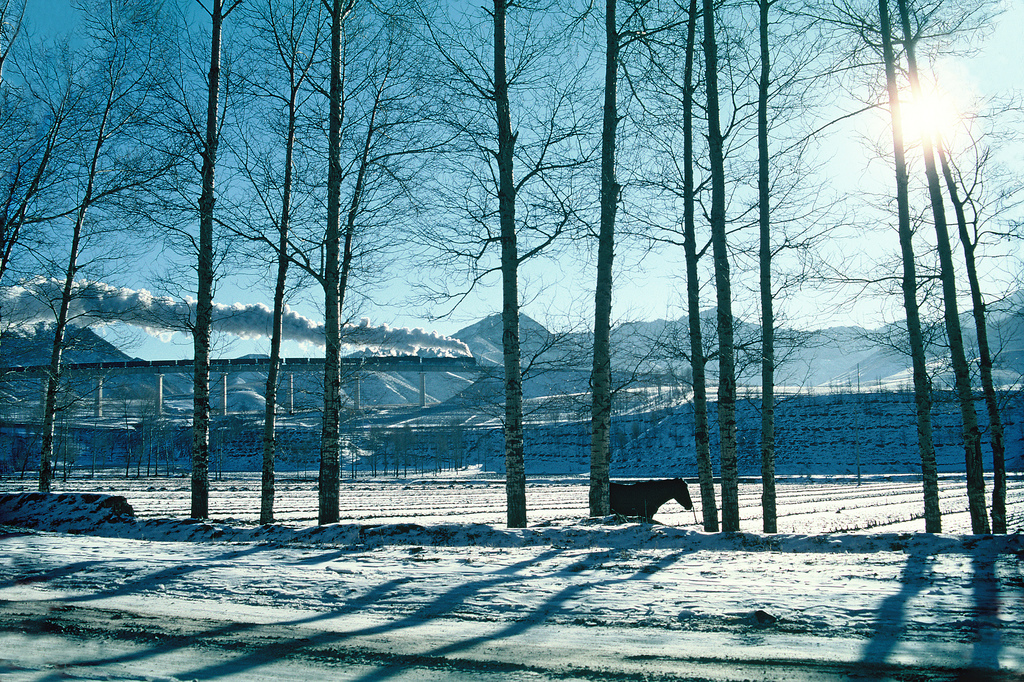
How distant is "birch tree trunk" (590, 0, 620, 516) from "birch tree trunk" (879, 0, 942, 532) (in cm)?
511

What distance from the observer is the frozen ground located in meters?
3.05

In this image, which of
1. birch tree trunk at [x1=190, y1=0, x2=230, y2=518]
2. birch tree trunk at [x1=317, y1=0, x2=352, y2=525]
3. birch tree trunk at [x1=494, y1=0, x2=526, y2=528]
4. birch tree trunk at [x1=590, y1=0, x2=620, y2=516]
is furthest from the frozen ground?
birch tree trunk at [x1=190, y1=0, x2=230, y2=518]

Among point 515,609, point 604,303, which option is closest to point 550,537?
point 515,609

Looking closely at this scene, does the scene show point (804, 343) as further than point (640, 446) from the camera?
No

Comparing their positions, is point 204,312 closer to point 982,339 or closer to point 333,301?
point 333,301

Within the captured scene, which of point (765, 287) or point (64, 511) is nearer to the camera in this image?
point (64, 511)

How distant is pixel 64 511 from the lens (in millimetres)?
9719

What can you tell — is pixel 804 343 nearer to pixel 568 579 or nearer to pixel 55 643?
pixel 568 579

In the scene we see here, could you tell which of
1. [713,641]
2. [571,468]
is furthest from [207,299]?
[571,468]

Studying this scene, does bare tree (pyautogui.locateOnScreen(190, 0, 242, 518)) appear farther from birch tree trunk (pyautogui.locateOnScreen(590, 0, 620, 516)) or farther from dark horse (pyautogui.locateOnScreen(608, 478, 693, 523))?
dark horse (pyautogui.locateOnScreen(608, 478, 693, 523))

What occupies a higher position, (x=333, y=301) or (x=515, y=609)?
(x=333, y=301)

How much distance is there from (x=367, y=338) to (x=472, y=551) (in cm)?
890

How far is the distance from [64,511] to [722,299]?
1150 cm

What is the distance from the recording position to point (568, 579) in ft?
16.5
